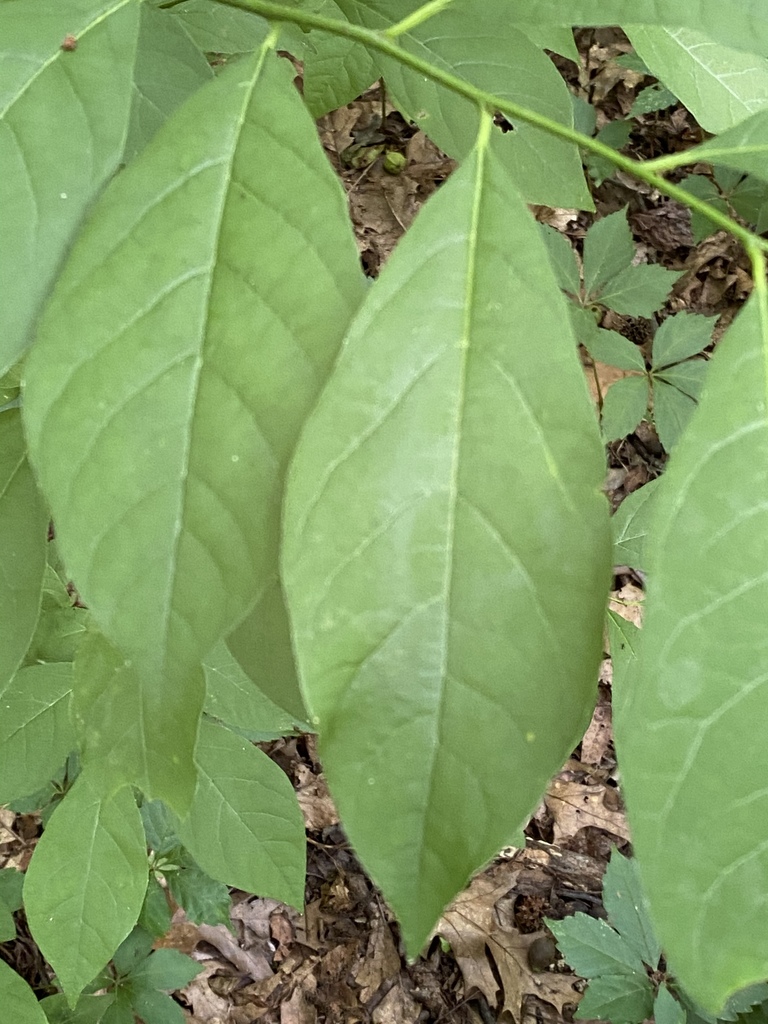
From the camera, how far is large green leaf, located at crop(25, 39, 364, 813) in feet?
1.70

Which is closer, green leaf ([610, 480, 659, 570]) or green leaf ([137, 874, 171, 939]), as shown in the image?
green leaf ([610, 480, 659, 570])

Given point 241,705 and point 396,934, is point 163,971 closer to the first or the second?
point 396,934

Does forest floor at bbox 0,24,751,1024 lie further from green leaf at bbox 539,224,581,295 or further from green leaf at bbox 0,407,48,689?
green leaf at bbox 0,407,48,689

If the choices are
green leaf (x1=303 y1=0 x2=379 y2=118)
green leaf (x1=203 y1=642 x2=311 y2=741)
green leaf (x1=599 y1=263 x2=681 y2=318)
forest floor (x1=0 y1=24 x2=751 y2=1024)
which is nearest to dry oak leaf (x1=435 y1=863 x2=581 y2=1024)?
forest floor (x1=0 y1=24 x2=751 y2=1024)

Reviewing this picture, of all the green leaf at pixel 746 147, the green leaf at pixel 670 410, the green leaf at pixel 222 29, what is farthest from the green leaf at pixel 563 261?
the green leaf at pixel 746 147

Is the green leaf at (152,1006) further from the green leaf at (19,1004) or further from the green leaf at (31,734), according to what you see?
the green leaf at (31,734)

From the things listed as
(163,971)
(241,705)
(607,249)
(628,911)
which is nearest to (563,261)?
(607,249)

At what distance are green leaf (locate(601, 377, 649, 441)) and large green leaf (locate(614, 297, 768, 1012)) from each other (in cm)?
181

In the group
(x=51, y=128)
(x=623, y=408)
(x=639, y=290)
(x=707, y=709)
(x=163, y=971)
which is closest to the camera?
(x=707, y=709)

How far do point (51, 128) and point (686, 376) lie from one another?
6.93ft

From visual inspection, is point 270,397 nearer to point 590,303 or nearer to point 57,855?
point 57,855

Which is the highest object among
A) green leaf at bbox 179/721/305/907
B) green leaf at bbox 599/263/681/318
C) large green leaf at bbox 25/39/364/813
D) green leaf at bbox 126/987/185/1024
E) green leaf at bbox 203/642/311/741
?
large green leaf at bbox 25/39/364/813

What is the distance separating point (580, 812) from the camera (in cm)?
272

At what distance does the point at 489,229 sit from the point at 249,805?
3.47ft
